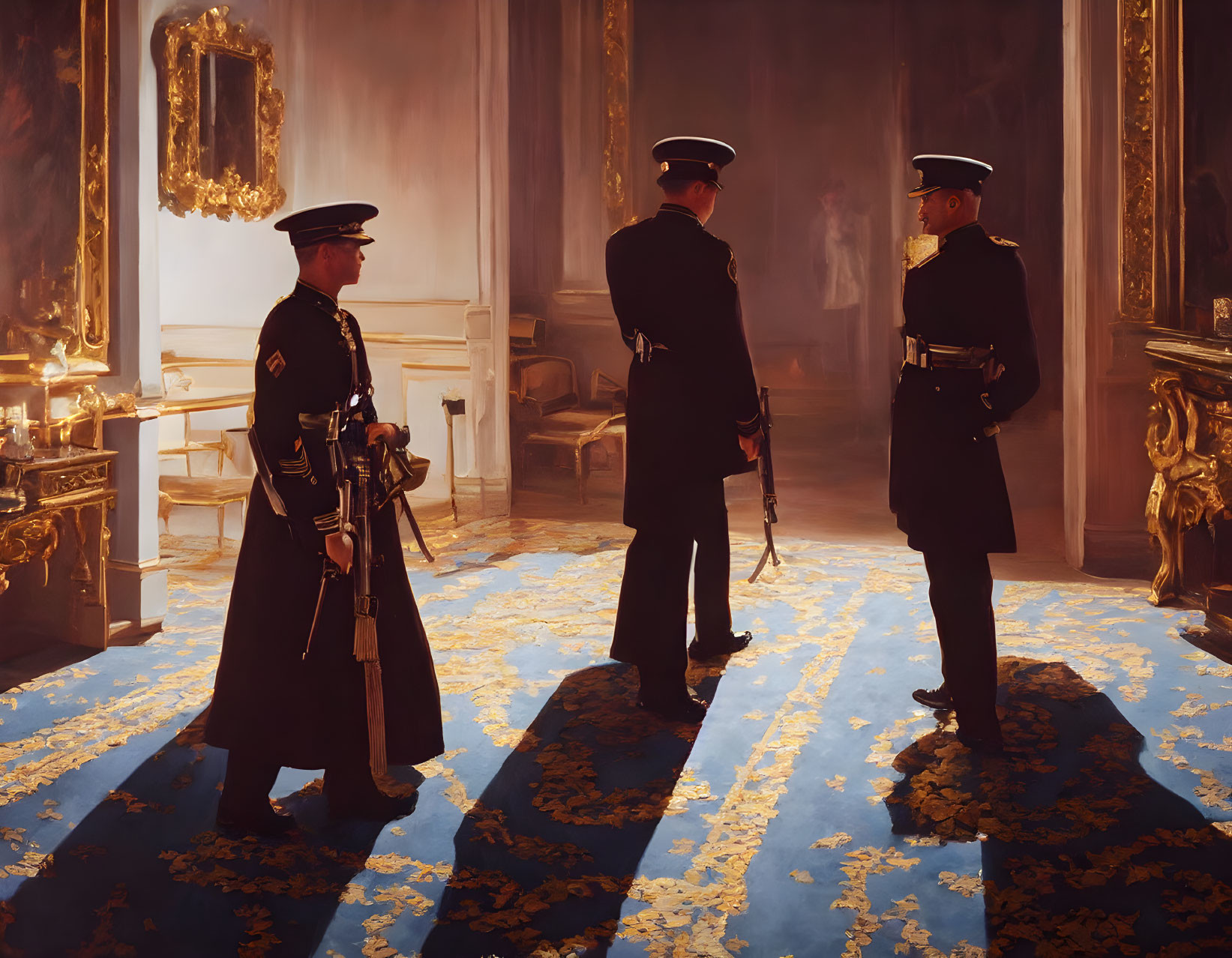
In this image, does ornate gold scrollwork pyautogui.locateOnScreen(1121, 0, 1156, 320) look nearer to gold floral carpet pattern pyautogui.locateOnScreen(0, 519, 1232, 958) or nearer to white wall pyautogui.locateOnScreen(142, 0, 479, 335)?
gold floral carpet pattern pyautogui.locateOnScreen(0, 519, 1232, 958)

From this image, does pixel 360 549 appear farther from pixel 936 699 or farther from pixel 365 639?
pixel 936 699

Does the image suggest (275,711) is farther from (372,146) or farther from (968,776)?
(372,146)

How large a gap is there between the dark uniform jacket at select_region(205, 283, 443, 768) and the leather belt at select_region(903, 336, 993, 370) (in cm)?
163

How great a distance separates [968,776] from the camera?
3.27 meters

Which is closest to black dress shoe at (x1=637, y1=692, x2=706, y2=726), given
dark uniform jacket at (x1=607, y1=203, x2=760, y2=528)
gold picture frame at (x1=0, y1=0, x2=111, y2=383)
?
dark uniform jacket at (x1=607, y1=203, x2=760, y2=528)

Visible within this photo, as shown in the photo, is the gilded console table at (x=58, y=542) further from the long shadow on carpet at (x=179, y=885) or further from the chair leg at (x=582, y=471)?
the chair leg at (x=582, y=471)

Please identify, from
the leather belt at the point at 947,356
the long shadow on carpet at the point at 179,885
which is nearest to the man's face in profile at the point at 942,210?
the leather belt at the point at 947,356

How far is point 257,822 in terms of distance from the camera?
2887mm

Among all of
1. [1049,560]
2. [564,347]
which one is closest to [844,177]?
[564,347]

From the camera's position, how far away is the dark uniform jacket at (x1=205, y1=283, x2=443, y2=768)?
9.12ft

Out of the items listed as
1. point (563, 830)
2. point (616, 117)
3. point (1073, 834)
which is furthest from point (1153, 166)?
point (616, 117)

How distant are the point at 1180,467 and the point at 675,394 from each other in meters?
2.54

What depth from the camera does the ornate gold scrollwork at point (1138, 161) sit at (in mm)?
5574

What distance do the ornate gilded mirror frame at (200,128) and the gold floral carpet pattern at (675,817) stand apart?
3.83 meters
